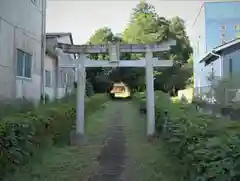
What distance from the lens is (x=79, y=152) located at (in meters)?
8.63

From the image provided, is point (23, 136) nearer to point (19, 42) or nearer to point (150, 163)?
point (150, 163)

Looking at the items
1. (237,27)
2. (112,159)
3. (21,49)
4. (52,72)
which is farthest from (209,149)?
(237,27)

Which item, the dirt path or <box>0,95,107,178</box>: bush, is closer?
<box>0,95,107,178</box>: bush

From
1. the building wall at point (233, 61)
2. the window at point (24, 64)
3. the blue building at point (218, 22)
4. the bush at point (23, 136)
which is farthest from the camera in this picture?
the blue building at point (218, 22)

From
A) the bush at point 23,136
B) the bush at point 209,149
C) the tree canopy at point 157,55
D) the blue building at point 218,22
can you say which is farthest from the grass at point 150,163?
the tree canopy at point 157,55

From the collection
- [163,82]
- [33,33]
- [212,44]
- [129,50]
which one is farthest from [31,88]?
[163,82]

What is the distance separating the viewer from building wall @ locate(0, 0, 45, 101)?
1099 centimetres

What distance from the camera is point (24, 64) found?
43.2 feet

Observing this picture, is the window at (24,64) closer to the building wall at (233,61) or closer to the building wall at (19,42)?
the building wall at (19,42)

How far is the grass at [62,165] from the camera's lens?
6211 mm

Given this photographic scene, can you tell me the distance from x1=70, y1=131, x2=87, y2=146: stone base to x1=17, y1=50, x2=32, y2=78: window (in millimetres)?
3530

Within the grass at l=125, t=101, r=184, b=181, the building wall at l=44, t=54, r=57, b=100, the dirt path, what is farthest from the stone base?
the building wall at l=44, t=54, r=57, b=100

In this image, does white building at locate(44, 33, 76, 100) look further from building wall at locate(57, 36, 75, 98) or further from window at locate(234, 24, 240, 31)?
window at locate(234, 24, 240, 31)

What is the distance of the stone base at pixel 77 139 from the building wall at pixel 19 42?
254 cm
